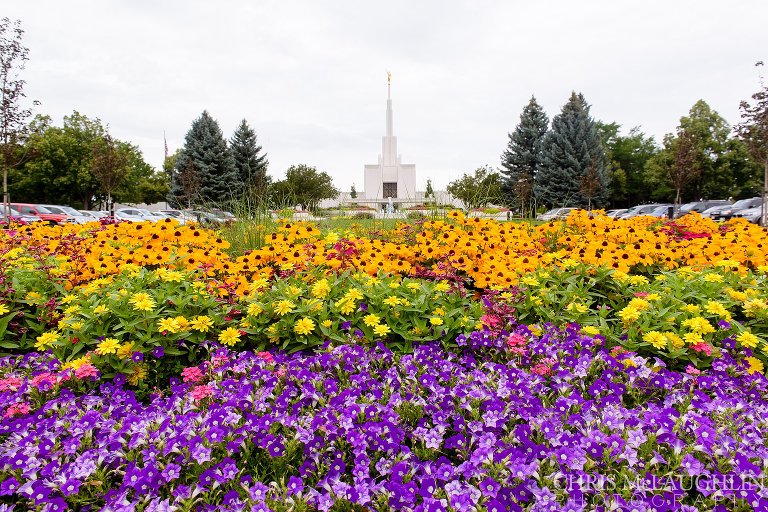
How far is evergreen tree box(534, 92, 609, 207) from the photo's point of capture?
33562mm

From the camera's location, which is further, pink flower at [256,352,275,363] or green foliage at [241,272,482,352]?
green foliage at [241,272,482,352]

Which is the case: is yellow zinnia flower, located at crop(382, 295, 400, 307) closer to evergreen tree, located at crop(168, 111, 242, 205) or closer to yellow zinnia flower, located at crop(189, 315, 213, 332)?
yellow zinnia flower, located at crop(189, 315, 213, 332)

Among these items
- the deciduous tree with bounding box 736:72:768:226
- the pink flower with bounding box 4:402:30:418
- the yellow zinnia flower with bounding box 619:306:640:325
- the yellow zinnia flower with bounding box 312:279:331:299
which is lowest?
the pink flower with bounding box 4:402:30:418

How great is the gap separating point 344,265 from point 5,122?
53.0ft

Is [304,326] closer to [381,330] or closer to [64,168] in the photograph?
[381,330]

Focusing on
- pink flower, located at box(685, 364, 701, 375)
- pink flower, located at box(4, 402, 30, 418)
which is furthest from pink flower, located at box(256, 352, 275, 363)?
pink flower, located at box(685, 364, 701, 375)

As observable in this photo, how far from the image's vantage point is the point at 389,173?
148 ft

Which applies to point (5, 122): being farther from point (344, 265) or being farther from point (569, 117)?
point (569, 117)

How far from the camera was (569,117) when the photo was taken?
34.6m

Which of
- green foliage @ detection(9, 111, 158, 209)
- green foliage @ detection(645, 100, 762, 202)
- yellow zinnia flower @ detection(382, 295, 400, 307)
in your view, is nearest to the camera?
yellow zinnia flower @ detection(382, 295, 400, 307)

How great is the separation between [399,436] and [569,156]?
1370 inches

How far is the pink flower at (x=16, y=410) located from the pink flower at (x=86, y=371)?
25 cm

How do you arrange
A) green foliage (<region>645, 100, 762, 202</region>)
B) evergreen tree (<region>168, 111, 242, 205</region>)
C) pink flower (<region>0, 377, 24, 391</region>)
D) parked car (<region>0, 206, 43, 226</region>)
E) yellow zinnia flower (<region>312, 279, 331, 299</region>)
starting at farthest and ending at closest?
green foliage (<region>645, 100, 762, 202</region>)
evergreen tree (<region>168, 111, 242, 205</region>)
parked car (<region>0, 206, 43, 226</region>)
yellow zinnia flower (<region>312, 279, 331, 299</region>)
pink flower (<region>0, 377, 24, 391</region>)

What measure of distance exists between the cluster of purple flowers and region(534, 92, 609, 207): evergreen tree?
108ft
